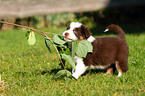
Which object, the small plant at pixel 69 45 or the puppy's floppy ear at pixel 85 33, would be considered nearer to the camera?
the small plant at pixel 69 45

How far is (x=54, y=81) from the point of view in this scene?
3748 mm

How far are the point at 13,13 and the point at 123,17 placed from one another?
21.5ft

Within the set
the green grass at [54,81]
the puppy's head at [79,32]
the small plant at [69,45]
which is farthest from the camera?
the puppy's head at [79,32]

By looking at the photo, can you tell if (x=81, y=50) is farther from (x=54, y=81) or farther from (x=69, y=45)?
(x=54, y=81)

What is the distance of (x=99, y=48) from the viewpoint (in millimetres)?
3818

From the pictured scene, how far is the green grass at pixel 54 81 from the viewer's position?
331cm

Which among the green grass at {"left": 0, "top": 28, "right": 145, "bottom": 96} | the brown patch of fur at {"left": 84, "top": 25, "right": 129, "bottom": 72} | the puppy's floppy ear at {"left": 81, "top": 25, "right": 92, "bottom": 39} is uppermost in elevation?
the puppy's floppy ear at {"left": 81, "top": 25, "right": 92, "bottom": 39}

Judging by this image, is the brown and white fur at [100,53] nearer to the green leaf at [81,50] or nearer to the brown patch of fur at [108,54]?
the brown patch of fur at [108,54]

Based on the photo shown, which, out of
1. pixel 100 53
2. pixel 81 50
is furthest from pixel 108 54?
pixel 81 50

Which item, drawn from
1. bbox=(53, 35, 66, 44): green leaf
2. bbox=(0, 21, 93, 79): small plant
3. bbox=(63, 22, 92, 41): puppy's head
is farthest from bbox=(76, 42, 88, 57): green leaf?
bbox=(63, 22, 92, 41): puppy's head

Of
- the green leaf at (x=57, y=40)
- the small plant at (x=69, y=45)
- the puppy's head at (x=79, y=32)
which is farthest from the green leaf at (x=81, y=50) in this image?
the puppy's head at (x=79, y=32)

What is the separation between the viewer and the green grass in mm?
3307

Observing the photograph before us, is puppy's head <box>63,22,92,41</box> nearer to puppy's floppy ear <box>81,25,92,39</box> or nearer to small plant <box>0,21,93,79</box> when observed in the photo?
puppy's floppy ear <box>81,25,92,39</box>

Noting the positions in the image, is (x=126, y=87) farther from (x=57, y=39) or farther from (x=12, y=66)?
(x=12, y=66)
